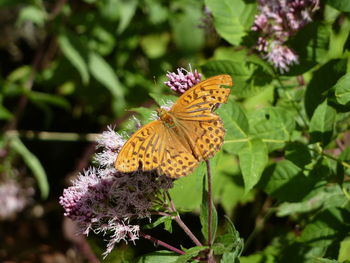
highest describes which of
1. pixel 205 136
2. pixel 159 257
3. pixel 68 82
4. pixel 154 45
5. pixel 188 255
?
pixel 205 136

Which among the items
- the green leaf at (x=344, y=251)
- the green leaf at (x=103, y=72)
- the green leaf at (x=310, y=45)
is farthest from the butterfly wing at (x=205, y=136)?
the green leaf at (x=103, y=72)

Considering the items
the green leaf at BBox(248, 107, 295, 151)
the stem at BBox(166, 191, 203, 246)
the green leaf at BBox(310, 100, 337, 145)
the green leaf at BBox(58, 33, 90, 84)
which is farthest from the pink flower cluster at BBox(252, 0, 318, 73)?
the green leaf at BBox(58, 33, 90, 84)

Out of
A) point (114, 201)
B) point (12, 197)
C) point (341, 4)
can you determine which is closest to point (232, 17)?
point (341, 4)

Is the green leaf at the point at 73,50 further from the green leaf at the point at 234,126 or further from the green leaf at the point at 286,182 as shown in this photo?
the green leaf at the point at 286,182

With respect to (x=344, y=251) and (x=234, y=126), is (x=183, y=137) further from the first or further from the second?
(x=344, y=251)

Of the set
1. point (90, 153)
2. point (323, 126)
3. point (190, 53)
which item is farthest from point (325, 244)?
point (190, 53)

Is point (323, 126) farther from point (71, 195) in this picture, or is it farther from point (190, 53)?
point (190, 53)
